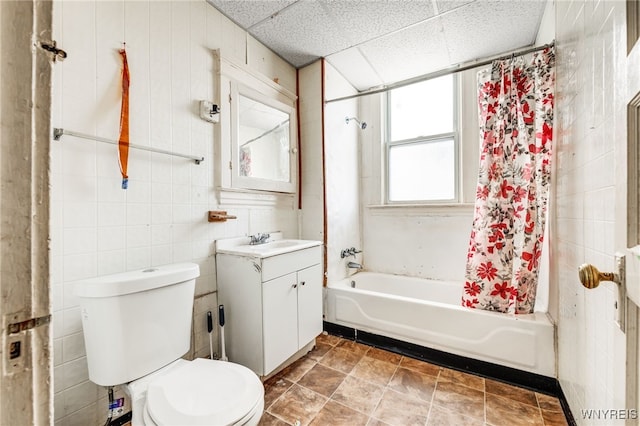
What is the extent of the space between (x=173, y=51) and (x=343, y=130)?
152 cm

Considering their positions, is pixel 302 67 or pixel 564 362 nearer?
pixel 564 362

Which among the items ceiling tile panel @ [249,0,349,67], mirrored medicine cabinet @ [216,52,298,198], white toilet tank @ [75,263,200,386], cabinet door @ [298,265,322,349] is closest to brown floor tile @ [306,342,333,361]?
cabinet door @ [298,265,322,349]

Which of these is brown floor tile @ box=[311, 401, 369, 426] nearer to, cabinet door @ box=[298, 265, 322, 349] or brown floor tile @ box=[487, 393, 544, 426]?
cabinet door @ box=[298, 265, 322, 349]

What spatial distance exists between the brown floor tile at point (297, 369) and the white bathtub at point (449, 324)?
458mm

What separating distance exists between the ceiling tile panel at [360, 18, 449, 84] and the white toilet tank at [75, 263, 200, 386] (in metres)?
2.18

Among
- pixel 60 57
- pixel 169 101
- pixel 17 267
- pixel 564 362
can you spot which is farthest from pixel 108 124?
pixel 564 362

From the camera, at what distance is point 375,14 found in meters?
1.77

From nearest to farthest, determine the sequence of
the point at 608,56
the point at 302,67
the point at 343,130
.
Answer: the point at 608,56, the point at 302,67, the point at 343,130

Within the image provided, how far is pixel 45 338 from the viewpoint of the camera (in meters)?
0.35

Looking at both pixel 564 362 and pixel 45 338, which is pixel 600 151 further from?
pixel 45 338

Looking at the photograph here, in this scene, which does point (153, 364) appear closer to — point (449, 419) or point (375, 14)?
point (449, 419)

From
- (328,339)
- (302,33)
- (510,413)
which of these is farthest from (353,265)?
(302,33)

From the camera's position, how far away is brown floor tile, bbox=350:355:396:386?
165 centimetres

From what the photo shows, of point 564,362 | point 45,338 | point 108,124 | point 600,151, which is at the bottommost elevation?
point 564,362
